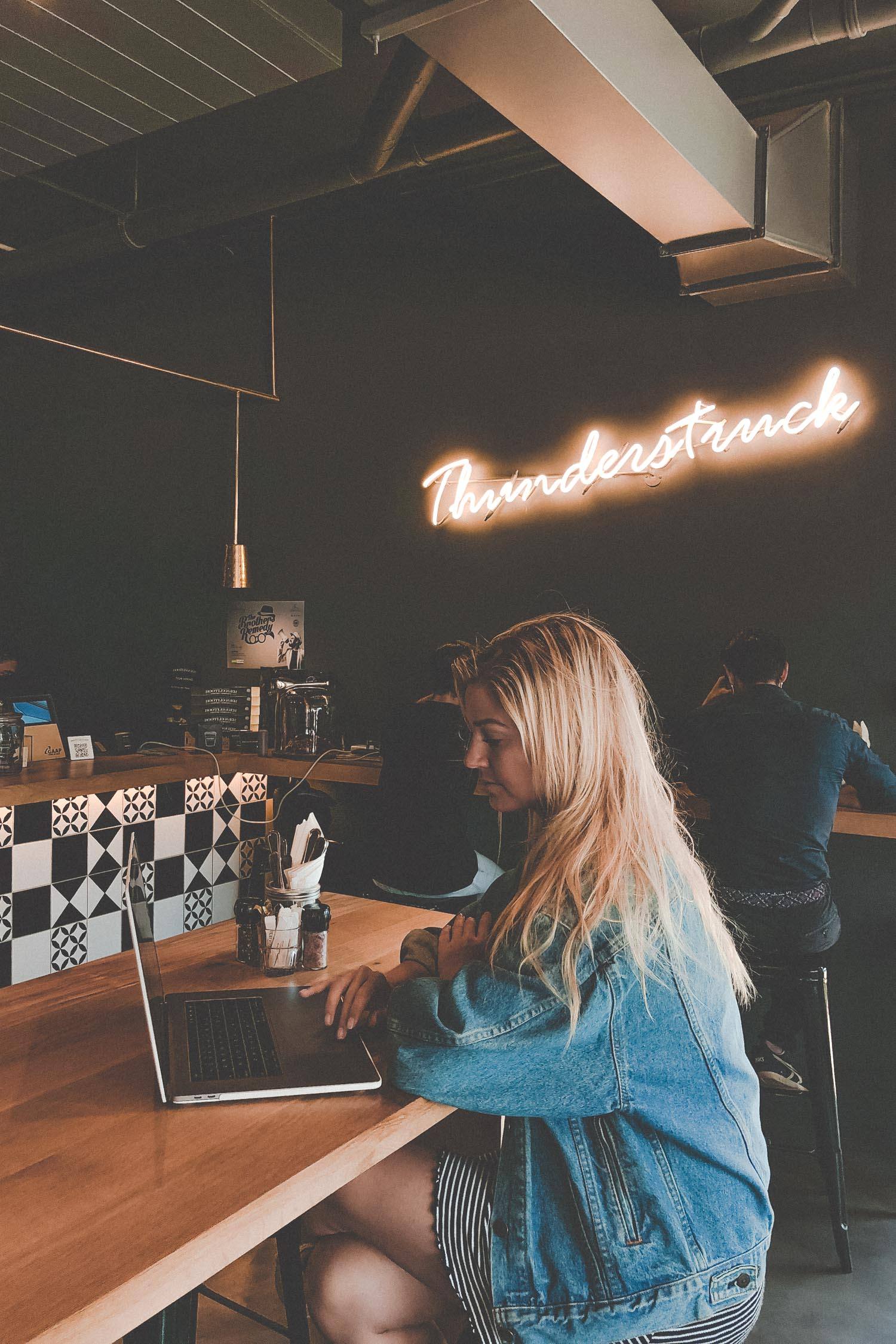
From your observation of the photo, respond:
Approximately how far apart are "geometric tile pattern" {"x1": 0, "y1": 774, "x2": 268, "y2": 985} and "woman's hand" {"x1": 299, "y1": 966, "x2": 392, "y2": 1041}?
59.1 inches

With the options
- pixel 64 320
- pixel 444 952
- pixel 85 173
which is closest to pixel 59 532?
pixel 64 320

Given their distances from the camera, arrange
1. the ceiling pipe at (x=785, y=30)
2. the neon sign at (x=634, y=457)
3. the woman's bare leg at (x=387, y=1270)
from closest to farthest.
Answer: the woman's bare leg at (x=387, y=1270) < the ceiling pipe at (x=785, y=30) < the neon sign at (x=634, y=457)

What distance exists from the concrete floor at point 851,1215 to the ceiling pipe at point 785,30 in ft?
9.93

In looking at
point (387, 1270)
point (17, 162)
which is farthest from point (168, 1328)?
point (17, 162)

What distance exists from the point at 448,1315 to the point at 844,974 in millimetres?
2563

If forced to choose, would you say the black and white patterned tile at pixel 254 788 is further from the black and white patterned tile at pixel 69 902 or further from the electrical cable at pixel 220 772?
the black and white patterned tile at pixel 69 902

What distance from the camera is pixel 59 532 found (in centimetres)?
648

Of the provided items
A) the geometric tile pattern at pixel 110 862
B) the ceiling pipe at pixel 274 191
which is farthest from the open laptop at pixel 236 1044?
the ceiling pipe at pixel 274 191

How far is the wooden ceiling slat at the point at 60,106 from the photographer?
2.96 metres

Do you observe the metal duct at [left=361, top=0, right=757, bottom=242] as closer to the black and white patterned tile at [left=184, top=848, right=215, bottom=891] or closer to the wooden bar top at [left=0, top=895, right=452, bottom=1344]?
the wooden bar top at [left=0, top=895, right=452, bottom=1344]

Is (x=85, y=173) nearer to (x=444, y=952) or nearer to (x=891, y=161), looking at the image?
(x=891, y=161)

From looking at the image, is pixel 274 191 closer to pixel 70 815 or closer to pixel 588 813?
pixel 70 815

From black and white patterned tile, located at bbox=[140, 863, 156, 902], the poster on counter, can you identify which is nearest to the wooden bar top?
black and white patterned tile, located at bbox=[140, 863, 156, 902]

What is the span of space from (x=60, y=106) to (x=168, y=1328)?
3.37m
